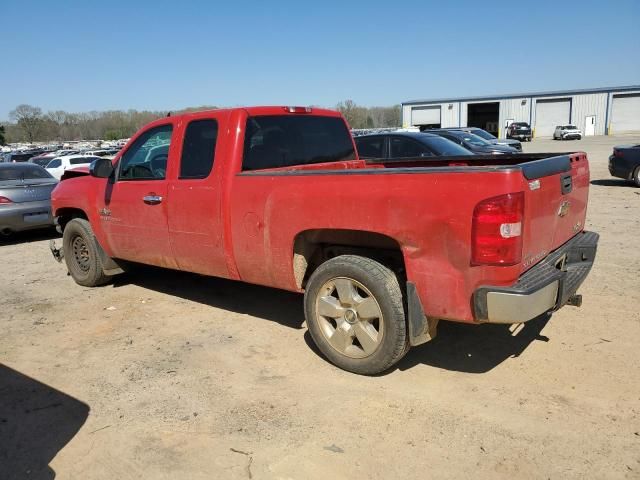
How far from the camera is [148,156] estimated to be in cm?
526

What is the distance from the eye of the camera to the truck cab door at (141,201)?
500 centimetres

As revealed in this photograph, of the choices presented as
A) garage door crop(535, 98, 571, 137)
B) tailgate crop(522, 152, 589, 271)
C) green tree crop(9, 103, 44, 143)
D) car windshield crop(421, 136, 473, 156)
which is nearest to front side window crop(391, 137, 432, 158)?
car windshield crop(421, 136, 473, 156)

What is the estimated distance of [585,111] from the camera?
5909cm

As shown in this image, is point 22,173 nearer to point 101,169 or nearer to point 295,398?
point 101,169

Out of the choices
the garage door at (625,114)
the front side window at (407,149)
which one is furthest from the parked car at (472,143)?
the garage door at (625,114)

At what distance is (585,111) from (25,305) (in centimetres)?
6442

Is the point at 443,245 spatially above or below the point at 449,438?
above

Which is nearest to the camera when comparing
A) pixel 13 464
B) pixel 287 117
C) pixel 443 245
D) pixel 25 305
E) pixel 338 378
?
pixel 13 464

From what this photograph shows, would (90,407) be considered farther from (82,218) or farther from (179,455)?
(82,218)

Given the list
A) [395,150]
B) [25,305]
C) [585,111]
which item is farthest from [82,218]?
[585,111]

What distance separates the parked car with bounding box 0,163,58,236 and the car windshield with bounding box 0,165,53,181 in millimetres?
74

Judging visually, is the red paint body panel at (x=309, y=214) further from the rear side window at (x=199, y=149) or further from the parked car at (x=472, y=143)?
the parked car at (x=472, y=143)

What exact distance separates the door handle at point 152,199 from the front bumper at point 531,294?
3.12 metres

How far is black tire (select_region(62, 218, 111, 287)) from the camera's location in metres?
6.16
